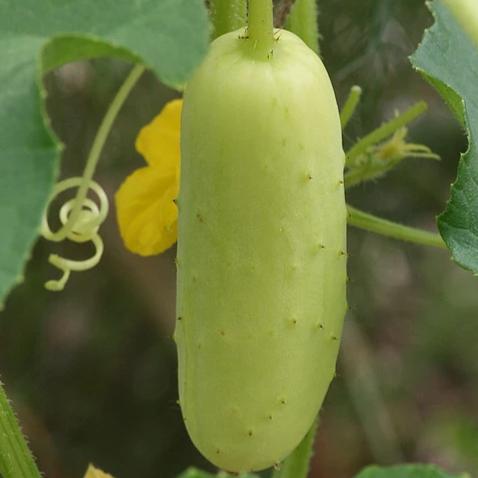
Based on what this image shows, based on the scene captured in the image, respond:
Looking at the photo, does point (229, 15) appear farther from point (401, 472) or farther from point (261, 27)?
point (401, 472)

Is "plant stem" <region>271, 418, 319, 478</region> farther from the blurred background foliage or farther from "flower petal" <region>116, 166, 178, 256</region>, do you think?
the blurred background foliage

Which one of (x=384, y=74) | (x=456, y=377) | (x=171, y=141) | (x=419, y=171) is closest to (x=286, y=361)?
(x=171, y=141)

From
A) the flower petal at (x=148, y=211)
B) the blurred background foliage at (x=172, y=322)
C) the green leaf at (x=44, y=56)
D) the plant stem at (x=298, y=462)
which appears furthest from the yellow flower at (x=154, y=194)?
the blurred background foliage at (x=172, y=322)

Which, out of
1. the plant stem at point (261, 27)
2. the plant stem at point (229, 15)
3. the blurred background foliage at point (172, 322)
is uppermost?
the plant stem at point (261, 27)

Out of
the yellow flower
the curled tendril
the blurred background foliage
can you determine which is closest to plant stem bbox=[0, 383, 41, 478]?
the curled tendril

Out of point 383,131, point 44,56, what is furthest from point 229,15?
point 383,131

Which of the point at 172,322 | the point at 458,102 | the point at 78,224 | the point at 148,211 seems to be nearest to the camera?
the point at 458,102

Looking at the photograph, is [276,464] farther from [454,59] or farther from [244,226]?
[454,59]

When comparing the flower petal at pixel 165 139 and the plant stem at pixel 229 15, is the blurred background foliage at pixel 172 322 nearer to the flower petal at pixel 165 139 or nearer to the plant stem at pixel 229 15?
the flower petal at pixel 165 139
